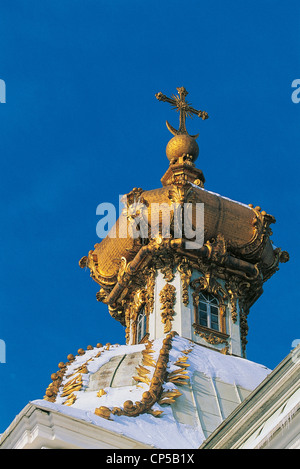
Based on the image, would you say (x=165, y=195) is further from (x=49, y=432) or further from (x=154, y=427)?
(x=49, y=432)

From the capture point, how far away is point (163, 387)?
2622 centimetres

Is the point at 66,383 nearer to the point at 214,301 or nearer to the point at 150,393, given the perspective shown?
the point at 150,393

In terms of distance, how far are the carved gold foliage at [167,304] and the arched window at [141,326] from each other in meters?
1.26

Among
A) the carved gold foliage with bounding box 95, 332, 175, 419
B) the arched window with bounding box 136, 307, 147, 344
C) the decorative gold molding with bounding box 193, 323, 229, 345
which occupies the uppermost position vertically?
the arched window with bounding box 136, 307, 147, 344

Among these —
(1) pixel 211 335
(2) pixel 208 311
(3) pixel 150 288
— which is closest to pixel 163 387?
(1) pixel 211 335

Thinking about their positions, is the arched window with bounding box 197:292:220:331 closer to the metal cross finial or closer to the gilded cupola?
the gilded cupola

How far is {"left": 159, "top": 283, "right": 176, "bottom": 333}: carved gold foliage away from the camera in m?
33.1

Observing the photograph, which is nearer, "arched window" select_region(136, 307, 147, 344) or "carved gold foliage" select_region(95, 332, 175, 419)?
"carved gold foliage" select_region(95, 332, 175, 419)

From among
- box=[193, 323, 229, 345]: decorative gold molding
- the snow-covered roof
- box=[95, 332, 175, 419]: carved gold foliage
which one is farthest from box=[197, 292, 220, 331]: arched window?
box=[95, 332, 175, 419]: carved gold foliage

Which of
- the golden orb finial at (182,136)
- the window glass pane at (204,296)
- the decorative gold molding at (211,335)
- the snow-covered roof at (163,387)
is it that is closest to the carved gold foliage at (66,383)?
the snow-covered roof at (163,387)

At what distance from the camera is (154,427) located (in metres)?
23.4

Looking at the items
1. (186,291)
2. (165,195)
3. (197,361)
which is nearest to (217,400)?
(197,361)

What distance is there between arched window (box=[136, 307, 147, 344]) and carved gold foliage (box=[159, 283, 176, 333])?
1263 millimetres
